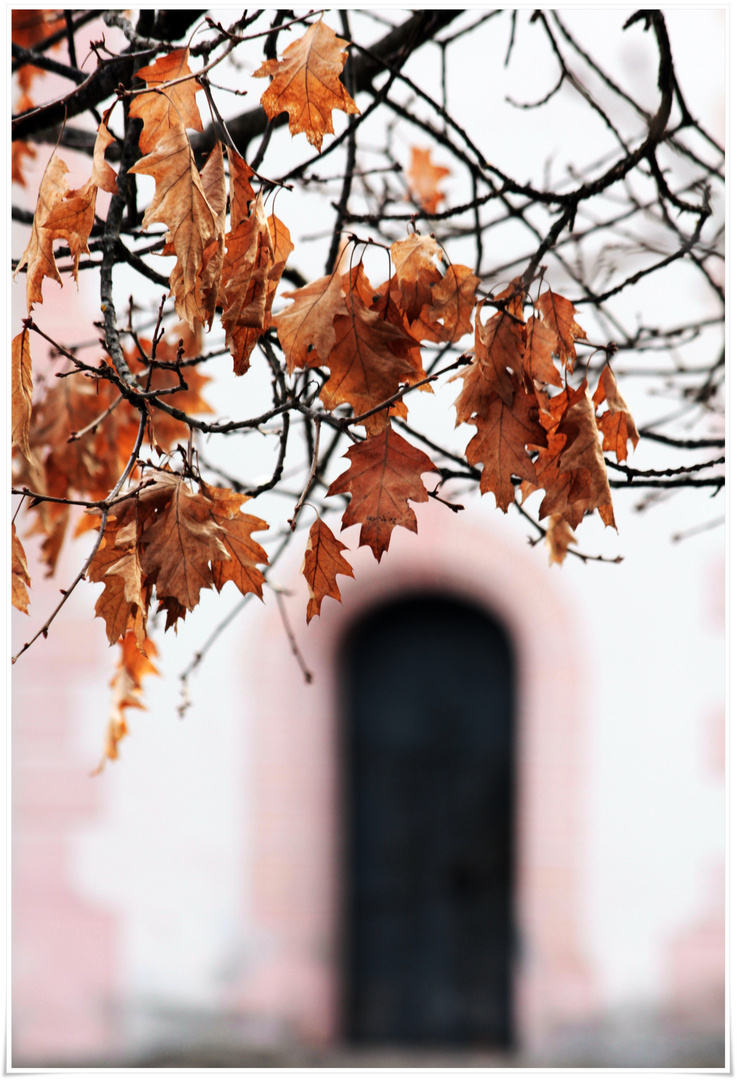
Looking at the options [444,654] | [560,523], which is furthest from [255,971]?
[560,523]

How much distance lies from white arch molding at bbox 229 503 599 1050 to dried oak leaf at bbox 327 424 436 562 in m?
1.44

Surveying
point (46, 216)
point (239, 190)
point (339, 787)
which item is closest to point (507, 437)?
point (239, 190)

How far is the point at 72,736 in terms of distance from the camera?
6.97 ft

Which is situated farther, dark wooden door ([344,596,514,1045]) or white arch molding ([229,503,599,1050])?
dark wooden door ([344,596,514,1045])

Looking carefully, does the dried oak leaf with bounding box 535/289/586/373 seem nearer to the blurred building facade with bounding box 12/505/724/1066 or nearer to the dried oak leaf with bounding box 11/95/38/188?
the dried oak leaf with bounding box 11/95/38/188

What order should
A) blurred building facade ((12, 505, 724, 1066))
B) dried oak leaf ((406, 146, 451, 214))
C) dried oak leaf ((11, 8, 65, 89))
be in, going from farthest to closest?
Answer: 1. blurred building facade ((12, 505, 724, 1066))
2. dried oak leaf ((406, 146, 451, 214))
3. dried oak leaf ((11, 8, 65, 89))

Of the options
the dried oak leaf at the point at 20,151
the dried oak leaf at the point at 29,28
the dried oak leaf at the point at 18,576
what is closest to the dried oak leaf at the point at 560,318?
the dried oak leaf at the point at 18,576

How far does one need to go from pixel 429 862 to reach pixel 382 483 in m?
1.86

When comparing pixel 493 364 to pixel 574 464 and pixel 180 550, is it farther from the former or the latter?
pixel 180 550

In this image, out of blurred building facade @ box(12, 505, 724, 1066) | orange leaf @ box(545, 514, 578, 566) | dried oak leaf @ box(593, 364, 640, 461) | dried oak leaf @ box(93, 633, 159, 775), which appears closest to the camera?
dried oak leaf @ box(593, 364, 640, 461)

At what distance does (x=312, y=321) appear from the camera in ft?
2.14

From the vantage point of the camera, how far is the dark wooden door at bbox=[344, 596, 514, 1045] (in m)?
2.27

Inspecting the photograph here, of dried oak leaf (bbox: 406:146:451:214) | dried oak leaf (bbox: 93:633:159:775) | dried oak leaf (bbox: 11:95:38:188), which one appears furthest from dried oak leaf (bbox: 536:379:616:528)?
dried oak leaf (bbox: 406:146:451:214)

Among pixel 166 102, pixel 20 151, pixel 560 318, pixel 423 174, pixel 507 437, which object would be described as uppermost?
pixel 423 174
